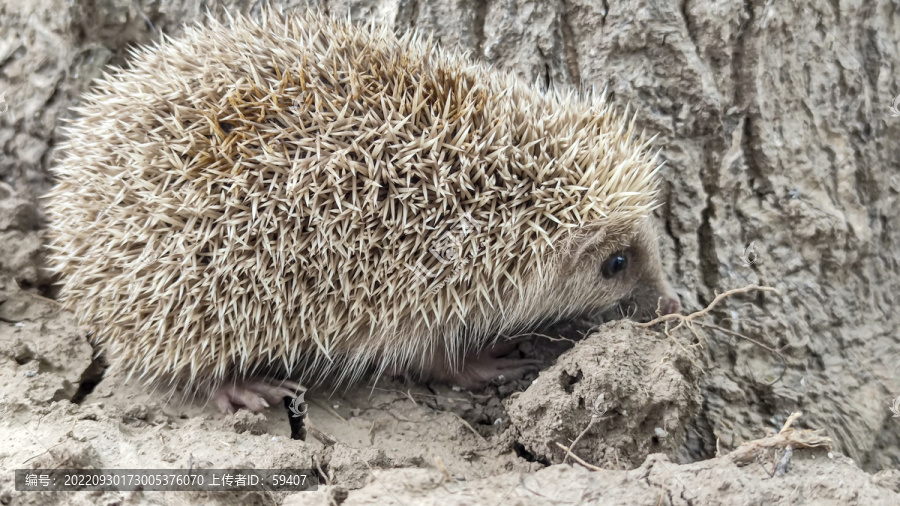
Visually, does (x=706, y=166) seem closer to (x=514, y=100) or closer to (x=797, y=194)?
(x=797, y=194)

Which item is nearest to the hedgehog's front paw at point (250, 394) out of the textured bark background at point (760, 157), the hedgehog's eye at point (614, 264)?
the textured bark background at point (760, 157)

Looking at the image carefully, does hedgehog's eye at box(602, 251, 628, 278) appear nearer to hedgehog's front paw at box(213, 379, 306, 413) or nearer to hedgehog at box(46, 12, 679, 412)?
hedgehog at box(46, 12, 679, 412)

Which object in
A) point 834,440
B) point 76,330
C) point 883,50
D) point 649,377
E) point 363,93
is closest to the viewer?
point 649,377

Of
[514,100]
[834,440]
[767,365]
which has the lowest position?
[834,440]

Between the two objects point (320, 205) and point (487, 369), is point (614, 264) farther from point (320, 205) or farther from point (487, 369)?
point (320, 205)

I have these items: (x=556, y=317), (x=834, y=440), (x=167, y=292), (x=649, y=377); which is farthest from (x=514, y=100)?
(x=834, y=440)

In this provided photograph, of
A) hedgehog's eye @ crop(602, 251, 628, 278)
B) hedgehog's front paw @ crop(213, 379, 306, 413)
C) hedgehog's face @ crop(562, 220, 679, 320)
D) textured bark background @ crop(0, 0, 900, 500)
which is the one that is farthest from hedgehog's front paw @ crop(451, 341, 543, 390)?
textured bark background @ crop(0, 0, 900, 500)

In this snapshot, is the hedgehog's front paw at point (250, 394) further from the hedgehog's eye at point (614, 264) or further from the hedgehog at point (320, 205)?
the hedgehog's eye at point (614, 264)
